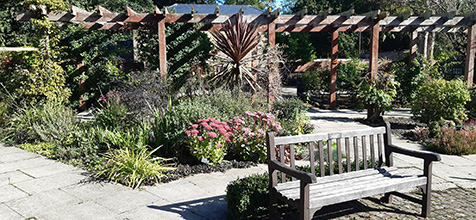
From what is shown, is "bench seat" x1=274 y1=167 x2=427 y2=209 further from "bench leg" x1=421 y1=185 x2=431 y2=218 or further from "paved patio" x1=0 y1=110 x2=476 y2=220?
"paved patio" x1=0 y1=110 x2=476 y2=220

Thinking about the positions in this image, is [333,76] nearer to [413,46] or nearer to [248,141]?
[413,46]

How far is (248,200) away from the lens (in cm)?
333

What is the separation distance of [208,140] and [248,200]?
1.64m

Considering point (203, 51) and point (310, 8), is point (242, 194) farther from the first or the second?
point (310, 8)

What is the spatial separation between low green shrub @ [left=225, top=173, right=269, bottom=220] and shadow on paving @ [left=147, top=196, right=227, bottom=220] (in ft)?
0.67

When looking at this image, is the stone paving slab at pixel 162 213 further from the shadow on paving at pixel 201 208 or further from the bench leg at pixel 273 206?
the bench leg at pixel 273 206

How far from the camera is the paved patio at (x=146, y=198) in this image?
11.7 feet

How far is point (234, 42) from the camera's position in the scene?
23.1 feet

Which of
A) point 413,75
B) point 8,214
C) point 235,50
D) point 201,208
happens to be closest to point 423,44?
point 413,75

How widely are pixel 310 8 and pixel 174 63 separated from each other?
770 inches

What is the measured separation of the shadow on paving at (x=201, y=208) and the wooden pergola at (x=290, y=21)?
4502 millimetres

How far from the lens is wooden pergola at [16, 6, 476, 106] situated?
844 centimetres

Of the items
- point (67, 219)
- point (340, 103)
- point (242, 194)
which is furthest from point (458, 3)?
point (67, 219)

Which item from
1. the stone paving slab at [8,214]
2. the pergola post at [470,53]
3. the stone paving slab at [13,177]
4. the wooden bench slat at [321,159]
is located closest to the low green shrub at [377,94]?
the pergola post at [470,53]
